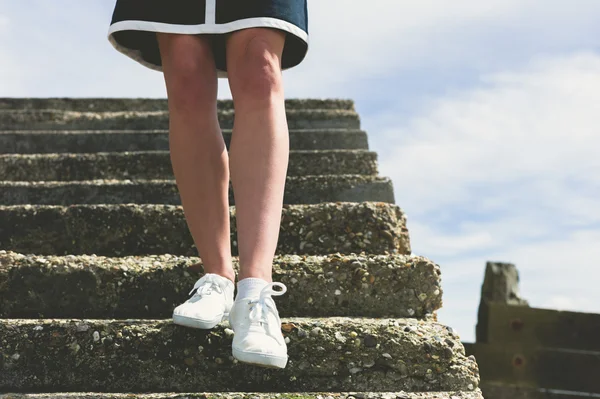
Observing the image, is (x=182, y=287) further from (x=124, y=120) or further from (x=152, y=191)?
(x=124, y=120)

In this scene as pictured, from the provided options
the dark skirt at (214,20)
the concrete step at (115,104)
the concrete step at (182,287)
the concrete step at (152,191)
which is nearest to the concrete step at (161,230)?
the concrete step at (182,287)

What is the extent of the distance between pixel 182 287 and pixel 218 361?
415 mm

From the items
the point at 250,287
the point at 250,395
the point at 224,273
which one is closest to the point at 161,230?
the point at 224,273

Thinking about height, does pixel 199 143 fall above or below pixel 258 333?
above

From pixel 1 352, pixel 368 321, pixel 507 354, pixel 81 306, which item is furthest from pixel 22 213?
pixel 507 354

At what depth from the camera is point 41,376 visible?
1.74 meters

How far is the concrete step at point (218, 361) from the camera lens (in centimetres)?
169

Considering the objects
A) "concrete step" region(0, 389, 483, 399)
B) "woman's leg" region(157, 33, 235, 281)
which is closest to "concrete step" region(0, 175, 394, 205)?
"woman's leg" region(157, 33, 235, 281)

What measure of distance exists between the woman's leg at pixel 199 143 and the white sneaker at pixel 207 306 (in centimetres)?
8

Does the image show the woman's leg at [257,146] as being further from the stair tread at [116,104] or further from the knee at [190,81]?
the stair tread at [116,104]

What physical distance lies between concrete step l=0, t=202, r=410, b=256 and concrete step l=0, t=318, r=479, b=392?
664mm

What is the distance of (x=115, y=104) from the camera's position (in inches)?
189

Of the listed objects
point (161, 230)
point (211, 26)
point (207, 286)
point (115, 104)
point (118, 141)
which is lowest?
point (207, 286)

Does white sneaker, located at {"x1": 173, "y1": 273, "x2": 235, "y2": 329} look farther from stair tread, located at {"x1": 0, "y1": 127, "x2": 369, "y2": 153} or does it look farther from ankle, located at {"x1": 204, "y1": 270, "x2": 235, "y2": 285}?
stair tread, located at {"x1": 0, "y1": 127, "x2": 369, "y2": 153}
